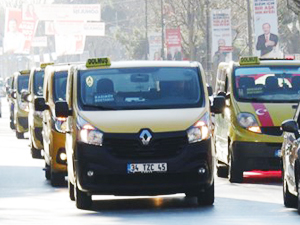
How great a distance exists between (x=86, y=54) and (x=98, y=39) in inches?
1213

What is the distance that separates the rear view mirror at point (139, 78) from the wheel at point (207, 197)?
1458mm

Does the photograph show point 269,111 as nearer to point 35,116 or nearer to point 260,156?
point 260,156

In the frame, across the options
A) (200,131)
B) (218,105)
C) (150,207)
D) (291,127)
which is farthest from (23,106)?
(291,127)

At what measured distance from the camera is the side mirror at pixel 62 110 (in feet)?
55.7

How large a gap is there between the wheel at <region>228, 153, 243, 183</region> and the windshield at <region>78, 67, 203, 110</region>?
3.82m

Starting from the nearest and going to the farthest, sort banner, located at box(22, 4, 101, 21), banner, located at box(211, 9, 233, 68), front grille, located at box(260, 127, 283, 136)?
1. front grille, located at box(260, 127, 283, 136)
2. banner, located at box(211, 9, 233, 68)
3. banner, located at box(22, 4, 101, 21)

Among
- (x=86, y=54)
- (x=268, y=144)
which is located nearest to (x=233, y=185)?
(x=268, y=144)

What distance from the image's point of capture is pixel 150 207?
16719 millimetres

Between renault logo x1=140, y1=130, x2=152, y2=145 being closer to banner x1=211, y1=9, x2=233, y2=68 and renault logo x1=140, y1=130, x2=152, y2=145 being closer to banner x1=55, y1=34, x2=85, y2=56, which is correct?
banner x1=211, y1=9, x2=233, y2=68

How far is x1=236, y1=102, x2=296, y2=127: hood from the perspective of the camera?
20.8m

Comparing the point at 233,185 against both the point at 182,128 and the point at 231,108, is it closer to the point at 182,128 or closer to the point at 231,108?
the point at 231,108

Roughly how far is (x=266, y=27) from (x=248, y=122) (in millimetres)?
28455

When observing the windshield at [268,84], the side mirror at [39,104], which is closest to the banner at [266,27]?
the windshield at [268,84]

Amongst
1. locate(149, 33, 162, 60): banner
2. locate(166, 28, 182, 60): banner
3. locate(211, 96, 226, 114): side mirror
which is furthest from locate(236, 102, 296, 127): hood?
locate(149, 33, 162, 60): banner
